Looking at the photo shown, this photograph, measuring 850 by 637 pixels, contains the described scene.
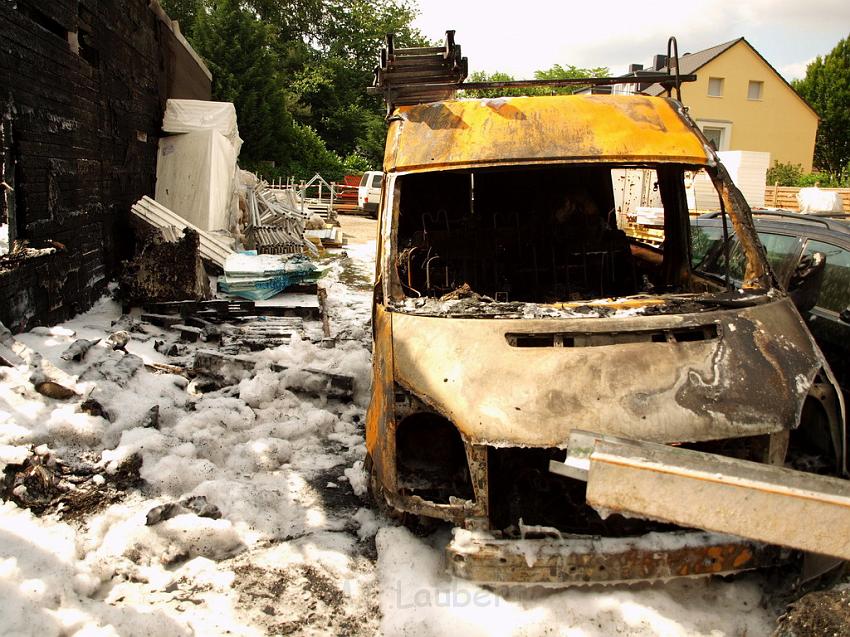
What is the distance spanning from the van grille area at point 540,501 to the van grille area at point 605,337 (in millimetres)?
528

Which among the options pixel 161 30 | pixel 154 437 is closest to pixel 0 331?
pixel 154 437

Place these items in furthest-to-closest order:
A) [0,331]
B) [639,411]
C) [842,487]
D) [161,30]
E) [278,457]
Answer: [161,30], [0,331], [278,457], [639,411], [842,487]

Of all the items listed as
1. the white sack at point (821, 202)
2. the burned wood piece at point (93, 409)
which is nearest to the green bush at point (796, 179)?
the white sack at point (821, 202)

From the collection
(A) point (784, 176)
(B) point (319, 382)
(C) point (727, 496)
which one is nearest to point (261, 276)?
(B) point (319, 382)

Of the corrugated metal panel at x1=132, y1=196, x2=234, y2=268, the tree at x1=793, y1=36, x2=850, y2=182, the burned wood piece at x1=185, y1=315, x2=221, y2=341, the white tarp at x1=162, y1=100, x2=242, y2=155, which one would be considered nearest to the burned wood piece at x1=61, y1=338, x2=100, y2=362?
the burned wood piece at x1=185, y1=315, x2=221, y2=341

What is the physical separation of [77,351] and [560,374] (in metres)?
4.13

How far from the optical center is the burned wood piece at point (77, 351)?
5.24 m

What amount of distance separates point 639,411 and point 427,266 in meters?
2.24

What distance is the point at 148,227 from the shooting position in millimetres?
10039

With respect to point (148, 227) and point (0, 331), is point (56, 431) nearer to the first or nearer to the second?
point (0, 331)

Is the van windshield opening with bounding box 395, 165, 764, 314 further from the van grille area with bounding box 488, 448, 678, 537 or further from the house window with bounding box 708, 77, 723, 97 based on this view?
the house window with bounding box 708, 77, 723, 97

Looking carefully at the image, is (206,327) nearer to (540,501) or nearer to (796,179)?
(540,501)

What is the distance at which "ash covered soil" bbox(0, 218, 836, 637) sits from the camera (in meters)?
2.79

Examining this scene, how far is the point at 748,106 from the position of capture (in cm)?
3872
